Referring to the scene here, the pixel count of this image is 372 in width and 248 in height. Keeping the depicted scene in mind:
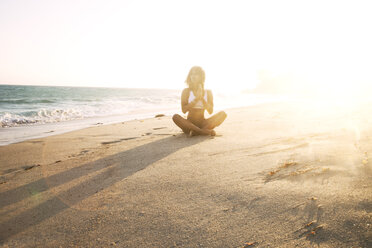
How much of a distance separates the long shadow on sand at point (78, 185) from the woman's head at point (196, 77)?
1.56 m

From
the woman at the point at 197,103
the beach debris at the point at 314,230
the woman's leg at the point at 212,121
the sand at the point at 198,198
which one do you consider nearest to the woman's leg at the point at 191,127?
the woman at the point at 197,103

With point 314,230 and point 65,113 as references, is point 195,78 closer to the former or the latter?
point 314,230

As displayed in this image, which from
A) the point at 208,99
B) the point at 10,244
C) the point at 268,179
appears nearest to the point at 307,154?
the point at 268,179

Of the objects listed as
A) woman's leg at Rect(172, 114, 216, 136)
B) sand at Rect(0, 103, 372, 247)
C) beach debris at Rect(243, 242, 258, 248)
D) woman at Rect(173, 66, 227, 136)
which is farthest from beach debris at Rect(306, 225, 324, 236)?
woman at Rect(173, 66, 227, 136)

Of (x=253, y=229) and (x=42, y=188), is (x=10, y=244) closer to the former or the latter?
(x=42, y=188)

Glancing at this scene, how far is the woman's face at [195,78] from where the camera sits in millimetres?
4411

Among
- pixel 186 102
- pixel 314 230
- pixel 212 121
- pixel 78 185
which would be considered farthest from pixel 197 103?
pixel 314 230

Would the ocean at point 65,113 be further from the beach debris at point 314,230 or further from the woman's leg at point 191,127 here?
the beach debris at point 314,230

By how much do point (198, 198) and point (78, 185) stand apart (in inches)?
46.3

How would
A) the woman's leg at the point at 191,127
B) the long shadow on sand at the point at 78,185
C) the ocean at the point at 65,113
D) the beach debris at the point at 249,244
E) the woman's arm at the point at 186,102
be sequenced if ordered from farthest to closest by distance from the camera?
the ocean at the point at 65,113
the woman's arm at the point at 186,102
the woman's leg at the point at 191,127
the long shadow on sand at the point at 78,185
the beach debris at the point at 249,244

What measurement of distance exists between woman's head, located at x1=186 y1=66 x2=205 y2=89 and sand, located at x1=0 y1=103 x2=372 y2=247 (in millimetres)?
1891

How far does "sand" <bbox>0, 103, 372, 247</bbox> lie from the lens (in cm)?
125

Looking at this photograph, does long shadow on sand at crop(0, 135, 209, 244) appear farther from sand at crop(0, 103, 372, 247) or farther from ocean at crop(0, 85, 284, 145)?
ocean at crop(0, 85, 284, 145)

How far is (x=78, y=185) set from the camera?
6.80 feet
